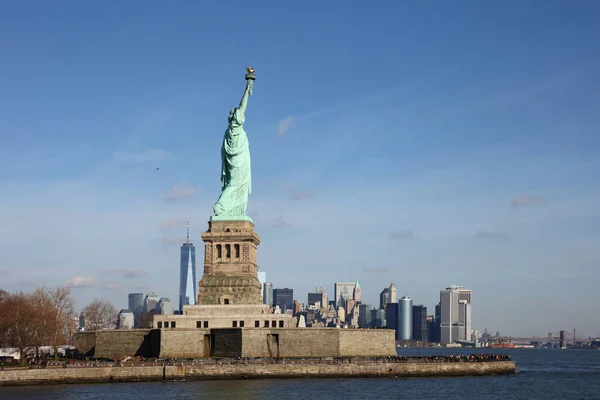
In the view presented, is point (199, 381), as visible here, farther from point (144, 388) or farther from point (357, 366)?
point (357, 366)

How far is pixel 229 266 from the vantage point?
105m

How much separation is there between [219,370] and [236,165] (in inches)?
1180

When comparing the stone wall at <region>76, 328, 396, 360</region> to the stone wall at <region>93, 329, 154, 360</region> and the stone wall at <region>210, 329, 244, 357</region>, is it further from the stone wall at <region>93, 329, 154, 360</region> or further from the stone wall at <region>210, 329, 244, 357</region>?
the stone wall at <region>93, 329, 154, 360</region>

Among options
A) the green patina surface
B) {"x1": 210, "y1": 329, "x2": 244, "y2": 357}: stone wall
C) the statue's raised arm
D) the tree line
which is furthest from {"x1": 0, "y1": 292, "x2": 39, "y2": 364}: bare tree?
the statue's raised arm

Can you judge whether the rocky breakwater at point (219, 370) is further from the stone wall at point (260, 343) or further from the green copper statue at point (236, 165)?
the green copper statue at point (236, 165)

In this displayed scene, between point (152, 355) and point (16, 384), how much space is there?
1960 centimetres

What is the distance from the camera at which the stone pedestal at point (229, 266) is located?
104188 mm

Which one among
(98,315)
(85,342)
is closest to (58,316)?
(85,342)

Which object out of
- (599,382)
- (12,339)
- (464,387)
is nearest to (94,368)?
(12,339)

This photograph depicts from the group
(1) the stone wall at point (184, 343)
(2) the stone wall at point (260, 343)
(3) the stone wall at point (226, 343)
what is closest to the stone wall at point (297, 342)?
(2) the stone wall at point (260, 343)

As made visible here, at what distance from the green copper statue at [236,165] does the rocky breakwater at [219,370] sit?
868 inches

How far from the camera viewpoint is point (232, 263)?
105 meters

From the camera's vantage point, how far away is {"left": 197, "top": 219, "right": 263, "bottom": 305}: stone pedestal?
10419 centimetres

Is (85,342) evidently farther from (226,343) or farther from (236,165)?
(236,165)
